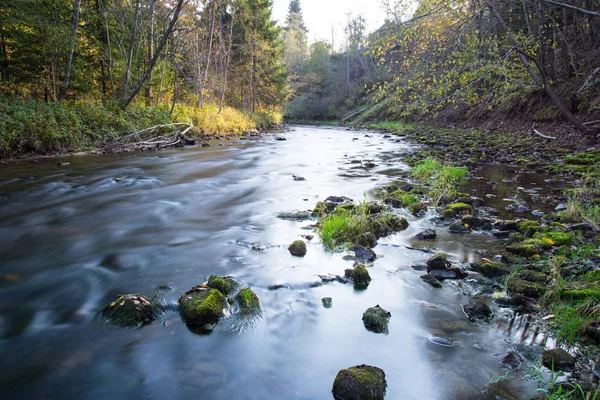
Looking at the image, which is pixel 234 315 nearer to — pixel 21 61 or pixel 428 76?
pixel 428 76

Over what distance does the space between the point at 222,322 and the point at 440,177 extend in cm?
697

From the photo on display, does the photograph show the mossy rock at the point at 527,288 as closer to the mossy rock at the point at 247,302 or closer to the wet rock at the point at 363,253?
the wet rock at the point at 363,253

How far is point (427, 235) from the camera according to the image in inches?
216

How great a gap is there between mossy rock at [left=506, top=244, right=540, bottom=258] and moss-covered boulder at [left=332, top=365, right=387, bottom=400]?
2.84 metres

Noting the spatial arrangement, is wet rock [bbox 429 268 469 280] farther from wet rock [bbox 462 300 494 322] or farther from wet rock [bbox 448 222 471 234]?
wet rock [bbox 448 222 471 234]

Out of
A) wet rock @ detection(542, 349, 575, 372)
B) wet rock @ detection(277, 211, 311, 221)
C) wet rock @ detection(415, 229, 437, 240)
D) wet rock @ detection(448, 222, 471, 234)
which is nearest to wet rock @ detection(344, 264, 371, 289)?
wet rock @ detection(415, 229, 437, 240)

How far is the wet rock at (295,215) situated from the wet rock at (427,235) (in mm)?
2041

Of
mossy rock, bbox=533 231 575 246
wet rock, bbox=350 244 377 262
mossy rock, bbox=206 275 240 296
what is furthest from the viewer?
wet rock, bbox=350 244 377 262

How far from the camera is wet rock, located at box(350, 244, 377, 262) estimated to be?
485cm

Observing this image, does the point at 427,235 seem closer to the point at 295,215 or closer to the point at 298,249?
the point at 298,249

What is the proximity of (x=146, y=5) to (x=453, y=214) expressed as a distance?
22878 mm

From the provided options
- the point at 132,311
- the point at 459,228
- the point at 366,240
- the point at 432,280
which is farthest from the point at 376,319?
the point at 459,228

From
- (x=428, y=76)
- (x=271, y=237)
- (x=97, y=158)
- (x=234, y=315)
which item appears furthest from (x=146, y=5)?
(x=234, y=315)

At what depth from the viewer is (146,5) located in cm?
2205
